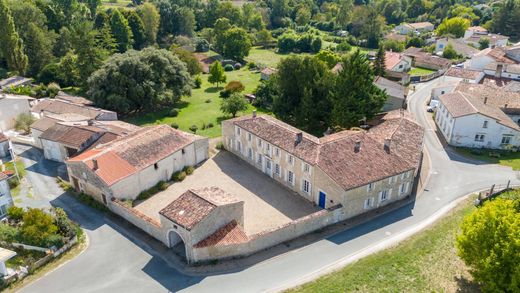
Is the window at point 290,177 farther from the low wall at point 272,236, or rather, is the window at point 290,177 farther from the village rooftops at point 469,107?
the village rooftops at point 469,107

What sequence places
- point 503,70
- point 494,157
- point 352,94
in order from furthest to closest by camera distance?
point 503,70, point 352,94, point 494,157

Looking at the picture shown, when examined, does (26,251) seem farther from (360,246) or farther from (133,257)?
(360,246)

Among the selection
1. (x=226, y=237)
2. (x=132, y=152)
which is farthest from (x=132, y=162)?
(x=226, y=237)

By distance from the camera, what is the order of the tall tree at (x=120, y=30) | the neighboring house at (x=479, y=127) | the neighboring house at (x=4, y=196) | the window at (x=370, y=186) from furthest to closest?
1. the tall tree at (x=120, y=30)
2. the neighboring house at (x=479, y=127)
3. the window at (x=370, y=186)
4. the neighboring house at (x=4, y=196)

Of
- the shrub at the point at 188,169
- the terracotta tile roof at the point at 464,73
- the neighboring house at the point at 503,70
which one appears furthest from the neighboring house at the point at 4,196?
the neighboring house at the point at 503,70

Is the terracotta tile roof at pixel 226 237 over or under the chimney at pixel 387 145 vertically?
under

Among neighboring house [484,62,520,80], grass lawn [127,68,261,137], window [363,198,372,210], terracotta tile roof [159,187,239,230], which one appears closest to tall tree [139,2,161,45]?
grass lawn [127,68,261,137]

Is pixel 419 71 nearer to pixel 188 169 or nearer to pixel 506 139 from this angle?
pixel 506 139
